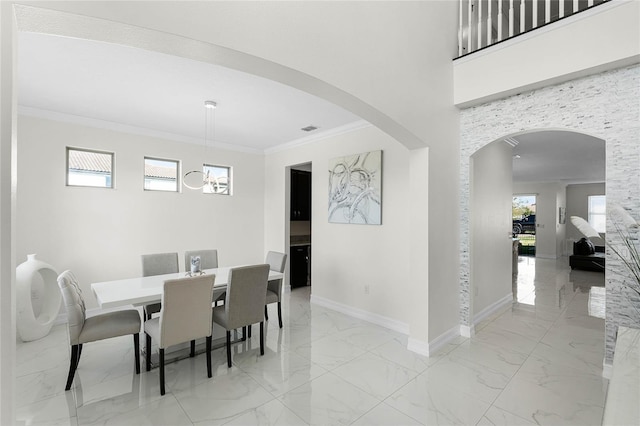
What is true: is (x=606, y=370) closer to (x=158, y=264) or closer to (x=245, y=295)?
(x=245, y=295)

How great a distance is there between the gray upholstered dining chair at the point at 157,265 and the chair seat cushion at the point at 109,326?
0.79 m

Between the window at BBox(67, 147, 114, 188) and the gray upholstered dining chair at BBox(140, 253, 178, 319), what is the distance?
1.45 meters

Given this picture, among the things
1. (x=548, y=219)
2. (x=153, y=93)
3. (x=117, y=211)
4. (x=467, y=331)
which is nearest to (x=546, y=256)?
(x=548, y=219)

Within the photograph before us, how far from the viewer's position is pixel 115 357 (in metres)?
2.98

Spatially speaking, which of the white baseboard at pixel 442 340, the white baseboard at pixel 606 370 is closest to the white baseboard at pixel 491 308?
the white baseboard at pixel 442 340

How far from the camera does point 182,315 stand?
253 cm

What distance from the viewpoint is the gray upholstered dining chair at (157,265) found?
3690mm

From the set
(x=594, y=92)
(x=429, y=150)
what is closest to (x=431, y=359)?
(x=429, y=150)

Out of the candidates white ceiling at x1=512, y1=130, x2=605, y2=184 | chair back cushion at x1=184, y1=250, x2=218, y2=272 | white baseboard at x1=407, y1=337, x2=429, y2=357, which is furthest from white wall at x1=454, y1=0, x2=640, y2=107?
A: chair back cushion at x1=184, y1=250, x2=218, y2=272

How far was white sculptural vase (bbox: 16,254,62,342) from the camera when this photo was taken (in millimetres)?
3312

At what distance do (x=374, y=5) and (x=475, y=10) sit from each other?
2295 millimetres

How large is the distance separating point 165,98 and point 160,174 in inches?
71.0

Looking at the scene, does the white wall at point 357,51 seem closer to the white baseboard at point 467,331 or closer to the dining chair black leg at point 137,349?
the white baseboard at point 467,331

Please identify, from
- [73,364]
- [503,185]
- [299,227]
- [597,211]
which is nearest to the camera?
[73,364]
